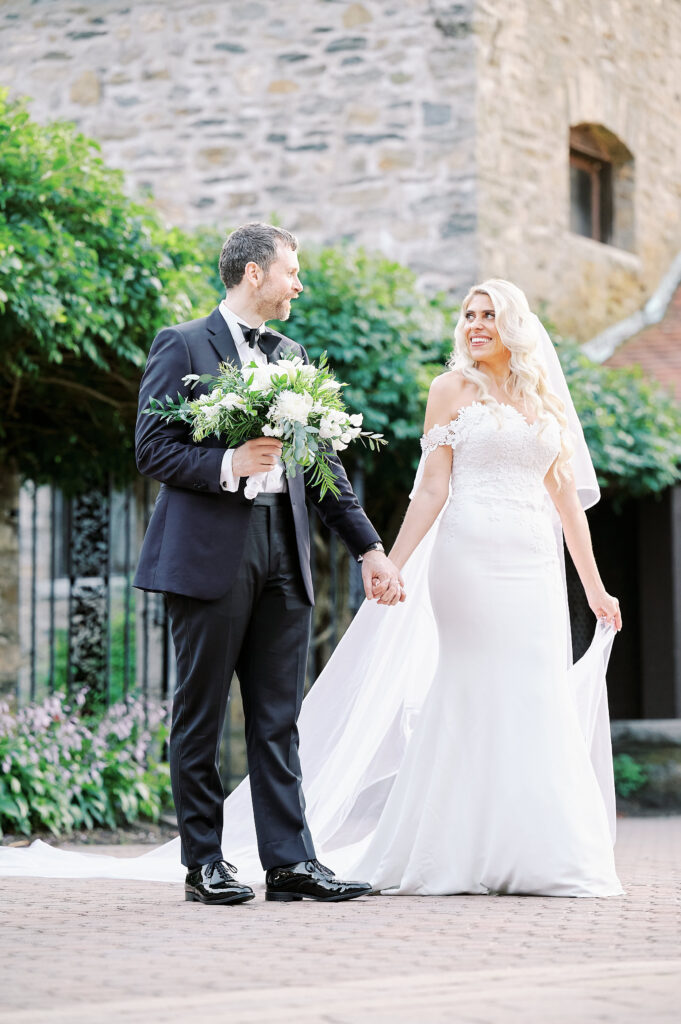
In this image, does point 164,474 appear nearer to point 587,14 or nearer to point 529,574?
point 529,574

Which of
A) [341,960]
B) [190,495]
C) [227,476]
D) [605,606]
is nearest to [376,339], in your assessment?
[605,606]

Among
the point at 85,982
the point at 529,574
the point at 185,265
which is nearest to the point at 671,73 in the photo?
the point at 185,265

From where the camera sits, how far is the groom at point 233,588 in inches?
175

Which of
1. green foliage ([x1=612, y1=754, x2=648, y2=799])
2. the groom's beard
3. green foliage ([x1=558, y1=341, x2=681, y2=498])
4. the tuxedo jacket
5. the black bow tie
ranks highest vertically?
green foliage ([x1=558, y1=341, x2=681, y2=498])

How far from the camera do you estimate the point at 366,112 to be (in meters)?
11.6

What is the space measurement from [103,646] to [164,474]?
544 centimetres

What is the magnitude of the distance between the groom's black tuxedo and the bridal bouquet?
3.5 inches

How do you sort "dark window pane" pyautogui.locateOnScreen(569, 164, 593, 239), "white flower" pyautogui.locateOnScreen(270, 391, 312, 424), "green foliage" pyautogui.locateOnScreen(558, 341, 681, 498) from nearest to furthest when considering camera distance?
"white flower" pyautogui.locateOnScreen(270, 391, 312, 424)
"green foliage" pyautogui.locateOnScreen(558, 341, 681, 498)
"dark window pane" pyautogui.locateOnScreen(569, 164, 593, 239)

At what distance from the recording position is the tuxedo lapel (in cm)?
462

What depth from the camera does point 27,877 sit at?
17.9ft

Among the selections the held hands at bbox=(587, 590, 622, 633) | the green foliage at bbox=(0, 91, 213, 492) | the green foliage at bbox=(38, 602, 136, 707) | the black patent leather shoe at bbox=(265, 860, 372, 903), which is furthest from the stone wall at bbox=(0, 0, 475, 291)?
the black patent leather shoe at bbox=(265, 860, 372, 903)

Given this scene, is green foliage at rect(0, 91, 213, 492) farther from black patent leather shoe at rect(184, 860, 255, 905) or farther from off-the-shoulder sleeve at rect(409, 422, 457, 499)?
black patent leather shoe at rect(184, 860, 255, 905)

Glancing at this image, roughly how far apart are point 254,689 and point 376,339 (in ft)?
16.7

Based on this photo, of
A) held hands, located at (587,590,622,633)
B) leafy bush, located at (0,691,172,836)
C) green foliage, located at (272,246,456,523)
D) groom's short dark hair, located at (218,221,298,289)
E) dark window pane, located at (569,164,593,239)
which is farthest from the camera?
dark window pane, located at (569,164,593,239)
